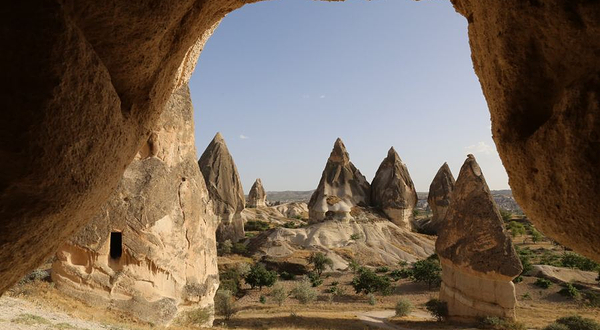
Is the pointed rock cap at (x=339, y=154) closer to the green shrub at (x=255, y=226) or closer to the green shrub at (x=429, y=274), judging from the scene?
the green shrub at (x=255, y=226)

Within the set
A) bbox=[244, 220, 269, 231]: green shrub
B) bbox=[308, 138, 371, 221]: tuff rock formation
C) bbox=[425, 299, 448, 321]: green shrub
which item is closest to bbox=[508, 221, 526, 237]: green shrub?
bbox=[308, 138, 371, 221]: tuff rock formation

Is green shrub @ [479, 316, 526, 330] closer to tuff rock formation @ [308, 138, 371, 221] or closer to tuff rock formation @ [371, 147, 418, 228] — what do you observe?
tuff rock formation @ [308, 138, 371, 221]

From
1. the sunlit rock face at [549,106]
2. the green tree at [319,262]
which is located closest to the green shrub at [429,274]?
the green tree at [319,262]

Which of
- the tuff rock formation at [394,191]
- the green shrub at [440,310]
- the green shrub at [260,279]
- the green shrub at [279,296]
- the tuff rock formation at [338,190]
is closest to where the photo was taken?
the green shrub at [440,310]

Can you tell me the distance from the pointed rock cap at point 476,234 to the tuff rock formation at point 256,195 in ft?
150

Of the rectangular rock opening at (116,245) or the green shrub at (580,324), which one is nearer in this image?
the rectangular rock opening at (116,245)

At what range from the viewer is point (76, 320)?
6.90 meters

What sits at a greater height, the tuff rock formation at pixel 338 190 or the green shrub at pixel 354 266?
the tuff rock formation at pixel 338 190

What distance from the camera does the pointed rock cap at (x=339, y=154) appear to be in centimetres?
3797

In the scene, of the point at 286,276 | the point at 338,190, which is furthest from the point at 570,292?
the point at 338,190

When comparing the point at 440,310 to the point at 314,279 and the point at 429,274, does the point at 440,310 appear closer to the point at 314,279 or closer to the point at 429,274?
the point at 429,274

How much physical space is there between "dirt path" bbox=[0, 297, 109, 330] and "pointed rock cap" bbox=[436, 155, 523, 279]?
1090cm

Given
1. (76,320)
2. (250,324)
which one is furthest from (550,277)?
(76,320)

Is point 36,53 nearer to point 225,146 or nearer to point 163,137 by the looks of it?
point 163,137
